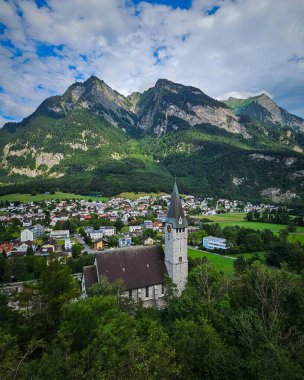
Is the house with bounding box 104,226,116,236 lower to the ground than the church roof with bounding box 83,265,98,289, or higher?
lower

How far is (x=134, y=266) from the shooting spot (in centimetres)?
4053

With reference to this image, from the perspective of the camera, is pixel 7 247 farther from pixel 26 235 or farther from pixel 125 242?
pixel 125 242

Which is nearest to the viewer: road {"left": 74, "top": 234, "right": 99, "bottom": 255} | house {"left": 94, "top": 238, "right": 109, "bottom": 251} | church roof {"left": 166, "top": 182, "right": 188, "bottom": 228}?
church roof {"left": 166, "top": 182, "right": 188, "bottom": 228}

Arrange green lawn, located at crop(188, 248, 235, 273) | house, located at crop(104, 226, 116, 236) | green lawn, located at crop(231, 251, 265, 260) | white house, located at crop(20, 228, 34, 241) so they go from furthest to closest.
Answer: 1. house, located at crop(104, 226, 116, 236)
2. white house, located at crop(20, 228, 34, 241)
3. green lawn, located at crop(231, 251, 265, 260)
4. green lawn, located at crop(188, 248, 235, 273)

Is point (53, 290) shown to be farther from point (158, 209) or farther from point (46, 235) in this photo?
point (158, 209)

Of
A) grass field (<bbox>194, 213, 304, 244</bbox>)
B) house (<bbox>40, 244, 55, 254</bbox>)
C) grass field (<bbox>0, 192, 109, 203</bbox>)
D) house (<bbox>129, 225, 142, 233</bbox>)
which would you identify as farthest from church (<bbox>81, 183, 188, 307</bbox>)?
grass field (<bbox>0, 192, 109, 203</bbox>)

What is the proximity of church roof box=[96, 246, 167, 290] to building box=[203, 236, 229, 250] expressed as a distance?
48.3m

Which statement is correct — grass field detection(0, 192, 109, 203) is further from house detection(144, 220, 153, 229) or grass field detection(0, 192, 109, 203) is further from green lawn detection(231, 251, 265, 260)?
green lawn detection(231, 251, 265, 260)

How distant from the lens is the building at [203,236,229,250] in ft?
286

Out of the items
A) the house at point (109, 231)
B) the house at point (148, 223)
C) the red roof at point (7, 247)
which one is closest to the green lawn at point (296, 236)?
the house at point (148, 223)

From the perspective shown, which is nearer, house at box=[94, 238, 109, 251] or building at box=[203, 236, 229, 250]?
building at box=[203, 236, 229, 250]

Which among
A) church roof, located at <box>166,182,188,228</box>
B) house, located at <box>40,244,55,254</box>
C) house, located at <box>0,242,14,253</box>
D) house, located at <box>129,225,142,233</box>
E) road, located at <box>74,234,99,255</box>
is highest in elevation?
church roof, located at <box>166,182,188,228</box>

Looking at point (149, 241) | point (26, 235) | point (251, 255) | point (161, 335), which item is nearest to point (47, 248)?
point (26, 235)

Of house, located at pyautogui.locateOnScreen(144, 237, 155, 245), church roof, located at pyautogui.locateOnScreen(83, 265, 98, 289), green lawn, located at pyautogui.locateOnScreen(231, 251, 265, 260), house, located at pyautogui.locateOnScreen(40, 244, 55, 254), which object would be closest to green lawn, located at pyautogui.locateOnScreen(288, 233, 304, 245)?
green lawn, located at pyautogui.locateOnScreen(231, 251, 265, 260)
